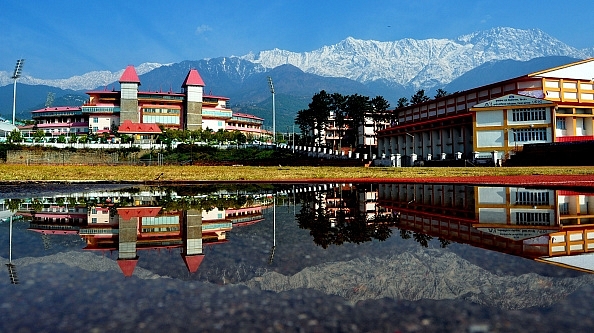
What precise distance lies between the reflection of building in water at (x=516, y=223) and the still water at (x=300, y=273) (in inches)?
1.3

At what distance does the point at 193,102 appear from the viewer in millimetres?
87188

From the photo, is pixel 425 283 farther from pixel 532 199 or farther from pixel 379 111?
pixel 379 111

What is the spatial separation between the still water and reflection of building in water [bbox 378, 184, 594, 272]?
0.03 meters

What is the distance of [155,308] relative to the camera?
3.18 m

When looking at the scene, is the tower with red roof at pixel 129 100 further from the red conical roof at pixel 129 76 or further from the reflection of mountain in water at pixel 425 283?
the reflection of mountain in water at pixel 425 283

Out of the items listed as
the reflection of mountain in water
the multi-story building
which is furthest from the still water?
the multi-story building

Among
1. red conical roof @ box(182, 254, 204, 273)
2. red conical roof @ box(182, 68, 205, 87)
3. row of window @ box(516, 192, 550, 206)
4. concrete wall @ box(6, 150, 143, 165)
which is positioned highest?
red conical roof @ box(182, 68, 205, 87)

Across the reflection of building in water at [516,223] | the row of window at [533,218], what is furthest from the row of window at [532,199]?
the row of window at [533,218]

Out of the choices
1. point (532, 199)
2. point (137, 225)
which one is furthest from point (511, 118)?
point (137, 225)

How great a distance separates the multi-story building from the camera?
44.0 meters

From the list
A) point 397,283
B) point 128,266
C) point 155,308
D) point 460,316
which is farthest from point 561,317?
point 128,266

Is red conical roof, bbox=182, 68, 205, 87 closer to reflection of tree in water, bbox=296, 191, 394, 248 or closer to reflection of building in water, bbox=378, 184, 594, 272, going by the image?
reflection of building in water, bbox=378, 184, 594, 272

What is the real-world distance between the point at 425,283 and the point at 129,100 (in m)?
89.1

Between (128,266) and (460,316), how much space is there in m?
3.34
